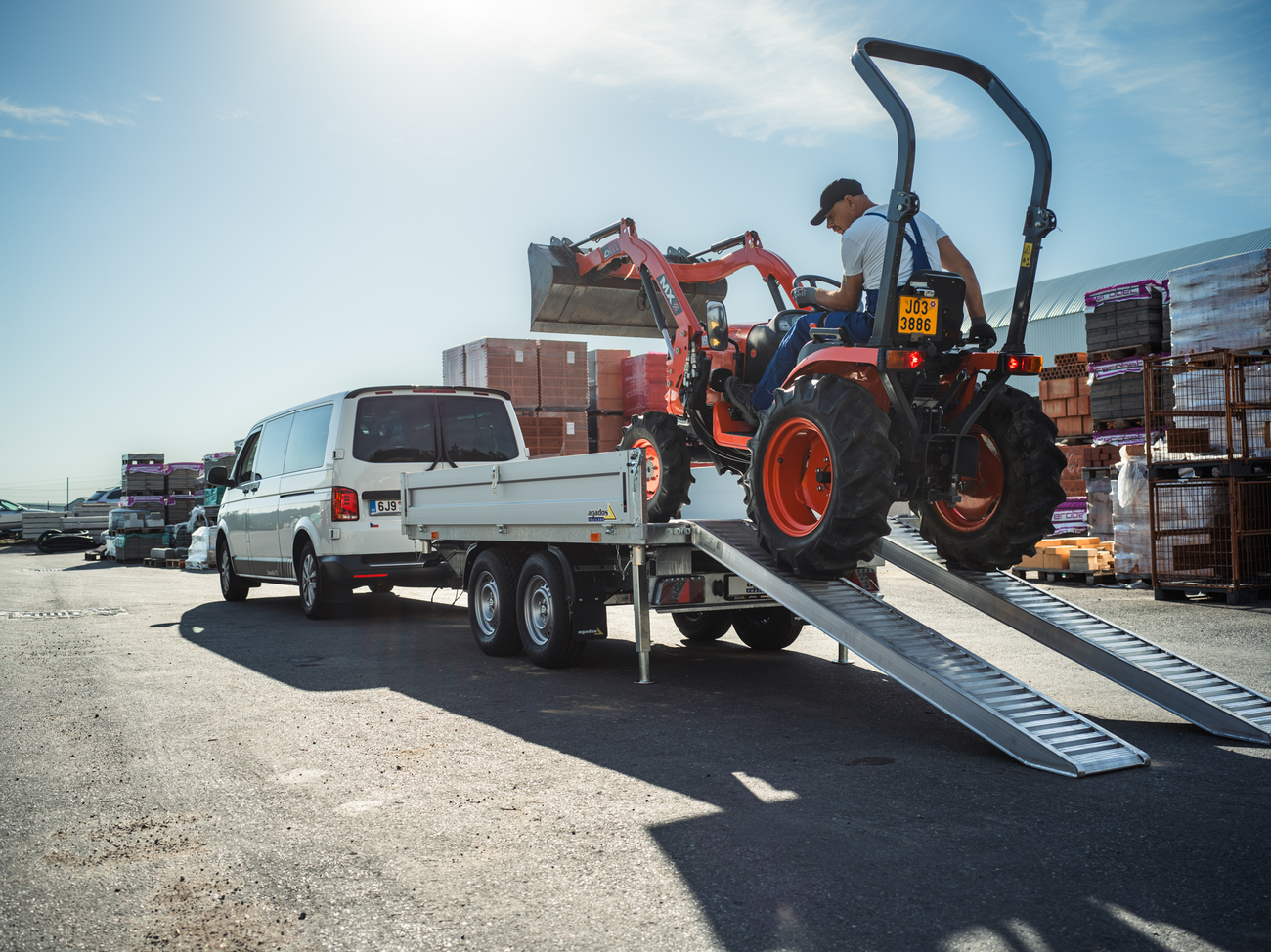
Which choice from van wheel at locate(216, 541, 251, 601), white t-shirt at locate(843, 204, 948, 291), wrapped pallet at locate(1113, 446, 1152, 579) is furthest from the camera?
van wheel at locate(216, 541, 251, 601)

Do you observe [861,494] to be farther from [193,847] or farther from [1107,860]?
[193,847]

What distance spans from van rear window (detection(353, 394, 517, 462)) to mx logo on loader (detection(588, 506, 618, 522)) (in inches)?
154

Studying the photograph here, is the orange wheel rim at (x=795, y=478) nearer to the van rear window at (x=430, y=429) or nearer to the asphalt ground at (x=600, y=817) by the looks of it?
the asphalt ground at (x=600, y=817)

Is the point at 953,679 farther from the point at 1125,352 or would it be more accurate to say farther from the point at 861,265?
the point at 1125,352

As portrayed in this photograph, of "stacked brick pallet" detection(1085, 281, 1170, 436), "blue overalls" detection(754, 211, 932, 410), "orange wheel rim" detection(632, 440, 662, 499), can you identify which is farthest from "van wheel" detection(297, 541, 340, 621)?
"stacked brick pallet" detection(1085, 281, 1170, 436)

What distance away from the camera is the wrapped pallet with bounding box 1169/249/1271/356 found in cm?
1072

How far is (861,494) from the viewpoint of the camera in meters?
5.25

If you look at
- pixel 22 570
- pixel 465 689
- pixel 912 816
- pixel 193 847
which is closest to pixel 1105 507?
pixel 465 689

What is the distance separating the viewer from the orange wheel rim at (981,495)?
246 inches

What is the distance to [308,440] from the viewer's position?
34.1 feet

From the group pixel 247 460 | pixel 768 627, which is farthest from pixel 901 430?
pixel 247 460

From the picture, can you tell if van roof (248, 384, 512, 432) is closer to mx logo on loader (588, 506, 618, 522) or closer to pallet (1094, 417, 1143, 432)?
mx logo on loader (588, 506, 618, 522)

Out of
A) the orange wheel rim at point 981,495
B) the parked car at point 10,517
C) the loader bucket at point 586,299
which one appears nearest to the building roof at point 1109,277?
the loader bucket at point 586,299

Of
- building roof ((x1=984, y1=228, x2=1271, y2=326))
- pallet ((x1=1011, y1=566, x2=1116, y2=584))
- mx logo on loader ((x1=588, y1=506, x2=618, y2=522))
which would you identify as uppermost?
building roof ((x1=984, y1=228, x2=1271, y2=326))
